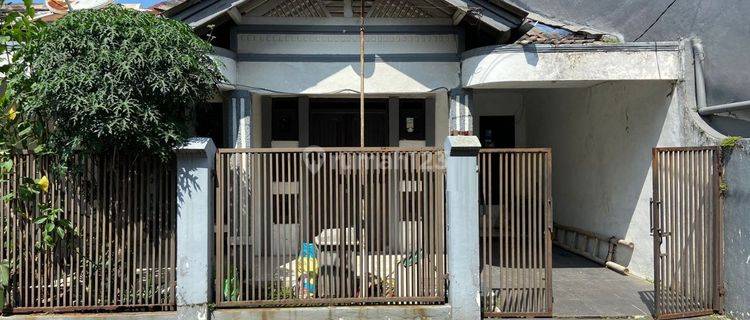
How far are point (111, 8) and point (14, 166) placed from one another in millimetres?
2043

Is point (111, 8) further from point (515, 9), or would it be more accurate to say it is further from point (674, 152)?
point (674, 152)

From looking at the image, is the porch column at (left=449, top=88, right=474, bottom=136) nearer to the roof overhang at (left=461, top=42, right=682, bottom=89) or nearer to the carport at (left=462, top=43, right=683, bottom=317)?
the carport at (left=462, top=43, right=683, bottom=317)

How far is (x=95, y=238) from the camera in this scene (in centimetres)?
533

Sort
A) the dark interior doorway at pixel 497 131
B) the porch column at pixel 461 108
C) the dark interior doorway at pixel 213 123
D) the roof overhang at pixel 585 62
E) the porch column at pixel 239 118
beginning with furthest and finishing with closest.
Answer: the dark interior doorway at pixel 497 131, the dark interior doorway at pixel 213 123, the porch column at pixel 461 108, the porch column at pixel 239 118, the roof overhang at pixel 585 62

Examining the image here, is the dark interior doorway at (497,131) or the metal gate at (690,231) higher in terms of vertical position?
the dark interior doorway at (497,131)

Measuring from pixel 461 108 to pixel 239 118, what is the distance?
3.31 metres

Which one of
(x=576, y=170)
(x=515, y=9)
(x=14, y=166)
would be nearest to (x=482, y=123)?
(x=576, y=170)

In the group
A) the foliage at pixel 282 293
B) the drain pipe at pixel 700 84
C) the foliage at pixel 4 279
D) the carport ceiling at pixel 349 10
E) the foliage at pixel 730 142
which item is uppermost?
the carport ceiling at pixel 349 10

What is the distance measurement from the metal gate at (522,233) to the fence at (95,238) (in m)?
3.70

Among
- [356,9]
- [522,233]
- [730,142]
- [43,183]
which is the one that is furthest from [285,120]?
[730,142]

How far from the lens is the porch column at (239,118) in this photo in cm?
703

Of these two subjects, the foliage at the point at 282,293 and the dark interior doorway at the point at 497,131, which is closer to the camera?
the foliage at the point at 282,293

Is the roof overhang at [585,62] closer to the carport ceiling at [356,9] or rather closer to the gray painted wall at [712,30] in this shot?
the gray painted wall at [712,30]

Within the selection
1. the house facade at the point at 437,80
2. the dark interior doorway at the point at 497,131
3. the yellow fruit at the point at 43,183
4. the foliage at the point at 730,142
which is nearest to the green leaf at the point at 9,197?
the yellow fruit at the point at 43,183
